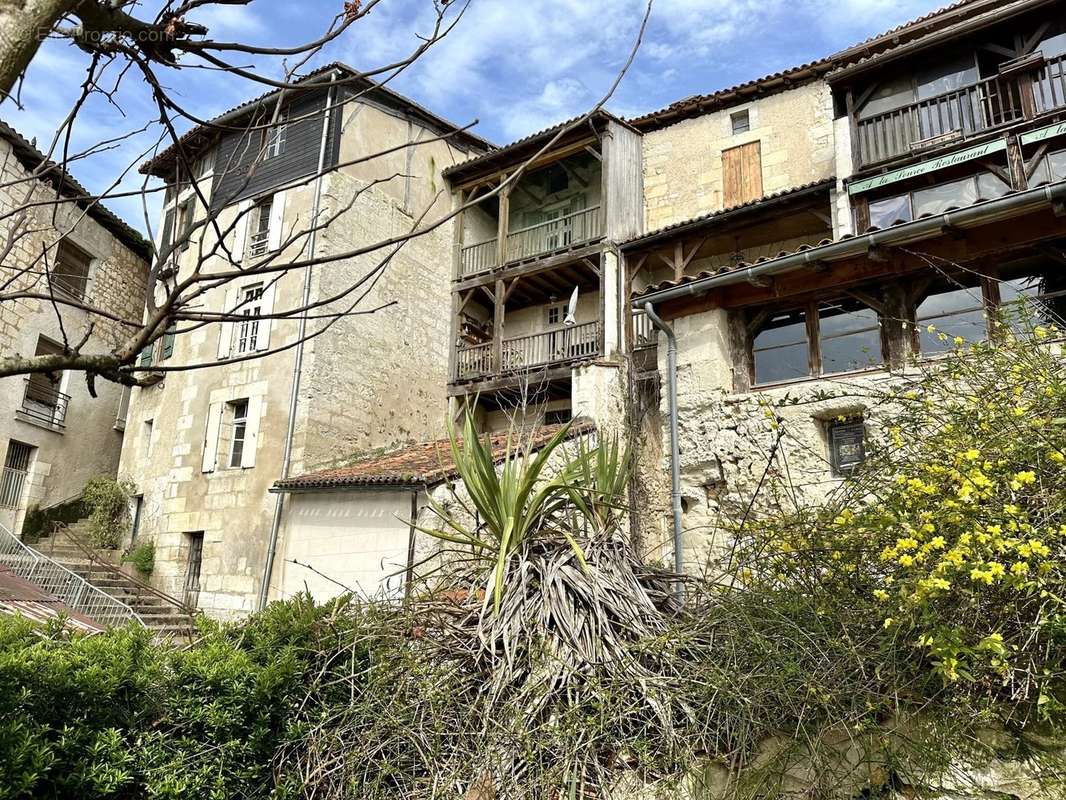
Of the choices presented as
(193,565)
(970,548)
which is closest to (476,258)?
(193,565)

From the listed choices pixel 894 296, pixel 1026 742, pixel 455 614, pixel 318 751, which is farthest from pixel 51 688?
pixel 894 296

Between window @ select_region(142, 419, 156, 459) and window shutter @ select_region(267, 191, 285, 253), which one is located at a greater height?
window shutter @ select_region(267, 191, 285, 253)

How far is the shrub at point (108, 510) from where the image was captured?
1667cm

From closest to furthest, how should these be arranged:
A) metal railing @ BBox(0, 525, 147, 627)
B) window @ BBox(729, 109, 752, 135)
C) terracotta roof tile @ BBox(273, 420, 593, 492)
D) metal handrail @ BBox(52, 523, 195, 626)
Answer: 1. terracotta roof tile @ BBox(273, 420, 593, 492)
2. metal railing @ BBox(0, 525, 147, 627)
3. metal handrail @ BBox(52, 523, 195, 626)
4. window @ BBox(729, 109, 752, 135)

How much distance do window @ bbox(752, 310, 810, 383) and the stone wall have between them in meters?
6.31

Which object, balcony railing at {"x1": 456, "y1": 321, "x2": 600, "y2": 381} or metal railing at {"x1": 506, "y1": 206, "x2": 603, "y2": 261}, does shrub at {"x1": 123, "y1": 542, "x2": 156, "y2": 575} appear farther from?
metal railing at {"x1": 506, "y1": 206, "x2": 603, "y2": 261}

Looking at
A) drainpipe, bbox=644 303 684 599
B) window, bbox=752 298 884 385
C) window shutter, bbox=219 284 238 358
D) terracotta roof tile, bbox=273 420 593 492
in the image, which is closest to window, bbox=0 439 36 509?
window shutter, bbox=219 284 238 358

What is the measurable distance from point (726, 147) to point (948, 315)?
8520 mm

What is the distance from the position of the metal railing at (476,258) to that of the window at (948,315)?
11.2 meters

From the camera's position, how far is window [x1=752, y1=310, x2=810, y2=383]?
32.1 ft

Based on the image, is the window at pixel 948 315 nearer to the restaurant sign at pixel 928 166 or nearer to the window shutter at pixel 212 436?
the restaurant sign at pixel 928 166

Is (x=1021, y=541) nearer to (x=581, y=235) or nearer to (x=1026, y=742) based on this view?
(x=1026, y=742)

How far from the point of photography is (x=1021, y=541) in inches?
114

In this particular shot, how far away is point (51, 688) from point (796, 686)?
10.6 feet
